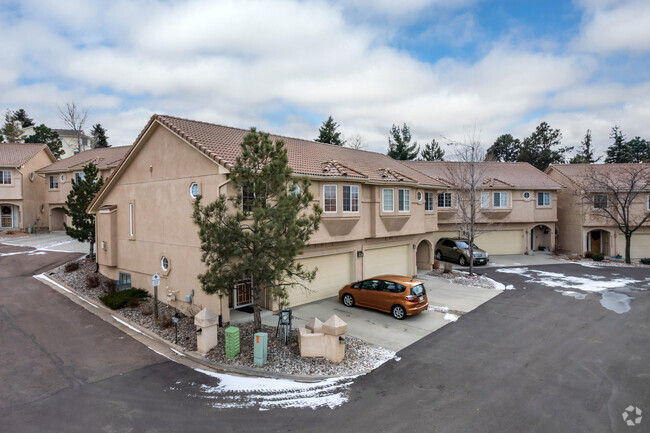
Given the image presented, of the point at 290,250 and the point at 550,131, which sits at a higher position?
the point at 550,131

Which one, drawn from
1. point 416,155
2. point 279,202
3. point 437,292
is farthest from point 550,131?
point 279,202

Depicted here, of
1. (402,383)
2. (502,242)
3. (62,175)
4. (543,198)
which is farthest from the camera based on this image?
(62,175)

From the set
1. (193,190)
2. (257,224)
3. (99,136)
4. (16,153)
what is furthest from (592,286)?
(99,136)

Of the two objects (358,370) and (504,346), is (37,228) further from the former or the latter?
(504,346)

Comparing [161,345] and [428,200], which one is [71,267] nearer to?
[161,345]

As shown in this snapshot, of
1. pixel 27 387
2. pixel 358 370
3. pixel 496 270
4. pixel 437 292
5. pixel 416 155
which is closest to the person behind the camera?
pixel 27 387

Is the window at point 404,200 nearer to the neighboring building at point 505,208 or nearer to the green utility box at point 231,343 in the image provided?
the neighboring building at point 505,208

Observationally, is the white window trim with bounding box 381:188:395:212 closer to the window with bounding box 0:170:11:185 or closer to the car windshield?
the car windshield
